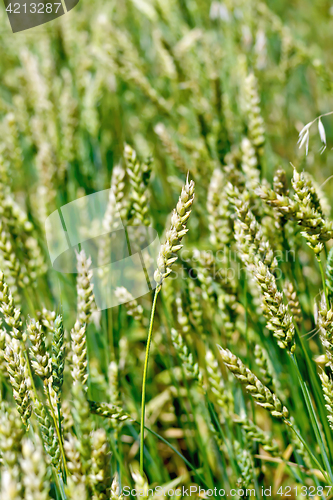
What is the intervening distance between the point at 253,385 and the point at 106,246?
59 cm

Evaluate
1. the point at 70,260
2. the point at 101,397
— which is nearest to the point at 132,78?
the point at 70,260

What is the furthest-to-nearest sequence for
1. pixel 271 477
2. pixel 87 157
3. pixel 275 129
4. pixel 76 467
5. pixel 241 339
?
→ pixel 275 129 → pixel 87 157 → pixel 241 339 → pixel 271 477 → pixel 76 467

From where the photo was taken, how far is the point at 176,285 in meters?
1.40

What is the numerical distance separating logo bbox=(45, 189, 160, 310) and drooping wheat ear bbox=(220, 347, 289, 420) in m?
0.36

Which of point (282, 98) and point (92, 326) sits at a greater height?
point (282, 98)

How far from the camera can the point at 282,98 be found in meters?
2.35

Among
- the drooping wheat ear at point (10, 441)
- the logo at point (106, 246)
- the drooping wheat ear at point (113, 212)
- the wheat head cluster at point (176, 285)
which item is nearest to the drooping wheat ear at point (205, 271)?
the wheat head cluster at point (176, 285)

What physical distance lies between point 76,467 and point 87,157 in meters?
1.57

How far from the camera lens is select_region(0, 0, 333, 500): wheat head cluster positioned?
70 centimetres

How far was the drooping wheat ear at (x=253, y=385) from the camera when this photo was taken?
71 centimetres

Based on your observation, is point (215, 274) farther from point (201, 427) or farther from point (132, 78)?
point (132, 78)

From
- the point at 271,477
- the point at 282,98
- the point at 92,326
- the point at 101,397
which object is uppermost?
the point at 282,98

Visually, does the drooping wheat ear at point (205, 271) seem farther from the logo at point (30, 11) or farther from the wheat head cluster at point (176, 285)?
the logo at point (30, 11)

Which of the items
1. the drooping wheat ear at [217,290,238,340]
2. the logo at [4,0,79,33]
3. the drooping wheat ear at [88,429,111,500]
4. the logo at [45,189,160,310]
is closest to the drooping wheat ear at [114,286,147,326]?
the logo at [45,189,160,310]
